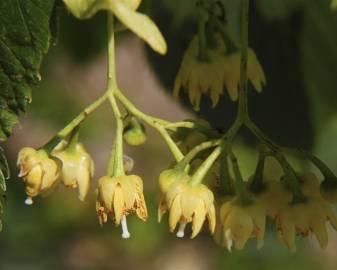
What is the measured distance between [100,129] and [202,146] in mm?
2936

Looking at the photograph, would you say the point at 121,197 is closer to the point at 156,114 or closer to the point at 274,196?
the point at 274,196

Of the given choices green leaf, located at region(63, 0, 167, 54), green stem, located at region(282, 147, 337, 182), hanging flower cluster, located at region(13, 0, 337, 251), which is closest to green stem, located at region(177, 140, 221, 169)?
hanging flower cluster, located at region(13, 0, 337, 251)

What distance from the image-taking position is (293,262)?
3195 mm

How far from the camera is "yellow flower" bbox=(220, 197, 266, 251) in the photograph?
1.10 metres

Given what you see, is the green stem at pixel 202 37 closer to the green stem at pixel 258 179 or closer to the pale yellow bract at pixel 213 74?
the pale yellow bract at pixel 213 74

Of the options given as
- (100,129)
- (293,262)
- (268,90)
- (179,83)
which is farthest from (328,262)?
(179,83)

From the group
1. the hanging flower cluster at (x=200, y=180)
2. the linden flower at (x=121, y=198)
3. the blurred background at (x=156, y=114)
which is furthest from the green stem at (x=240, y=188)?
the blurred background at (x=156, y=114)

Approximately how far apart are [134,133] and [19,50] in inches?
9.1

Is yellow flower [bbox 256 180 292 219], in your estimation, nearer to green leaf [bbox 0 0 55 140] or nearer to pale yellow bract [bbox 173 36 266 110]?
pale yellow bract [bbox 173 36 266 110]

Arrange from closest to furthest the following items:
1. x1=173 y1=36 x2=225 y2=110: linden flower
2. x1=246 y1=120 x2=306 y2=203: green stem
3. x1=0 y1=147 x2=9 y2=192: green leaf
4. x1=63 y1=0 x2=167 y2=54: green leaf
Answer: x1=63 y1=0 x2=167 y2=54: green leaf, x1=0 y1=147 x2=9 y2=192: green leaf, x1=246 y1=120 x2=306 y2=203: green stem, x1=173 y1=36 x2=225 y2=110: linden flower

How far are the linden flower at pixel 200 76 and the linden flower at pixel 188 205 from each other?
0.18m

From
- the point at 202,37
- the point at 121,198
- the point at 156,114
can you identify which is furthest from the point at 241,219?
the point at 156,114

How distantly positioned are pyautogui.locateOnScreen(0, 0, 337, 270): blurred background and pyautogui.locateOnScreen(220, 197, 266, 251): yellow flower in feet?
0.83

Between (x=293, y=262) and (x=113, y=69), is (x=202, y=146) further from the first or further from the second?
(x=293, y=262)
